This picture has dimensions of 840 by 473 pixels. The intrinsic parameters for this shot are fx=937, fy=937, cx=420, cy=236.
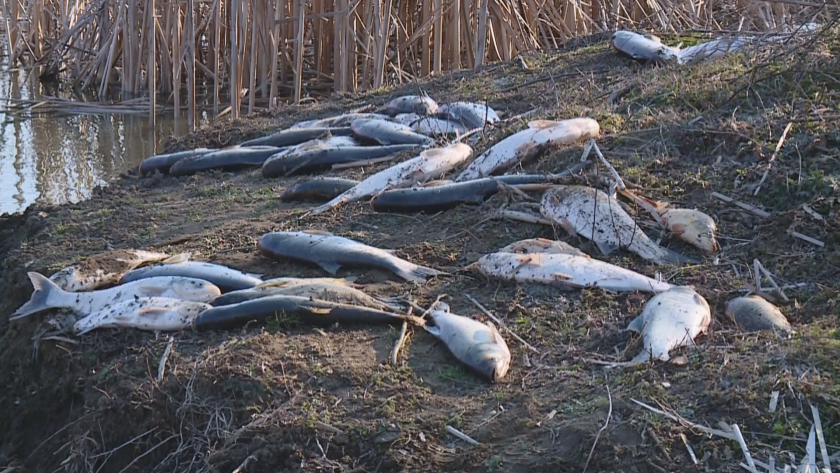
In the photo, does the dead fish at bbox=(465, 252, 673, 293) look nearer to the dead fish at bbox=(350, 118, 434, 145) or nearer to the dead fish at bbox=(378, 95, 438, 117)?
the dead fish at bbox=(350, 118, 434, 145)

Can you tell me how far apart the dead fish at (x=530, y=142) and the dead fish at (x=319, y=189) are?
0.84 metres

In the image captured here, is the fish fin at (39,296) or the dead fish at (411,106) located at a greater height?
the dead fish at (411,106)

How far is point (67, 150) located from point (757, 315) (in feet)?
30.0

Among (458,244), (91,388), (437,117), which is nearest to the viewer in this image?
(91,388)

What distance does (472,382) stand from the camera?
3832mm

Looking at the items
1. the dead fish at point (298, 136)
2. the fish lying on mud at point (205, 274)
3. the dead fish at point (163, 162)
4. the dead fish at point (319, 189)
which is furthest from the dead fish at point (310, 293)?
the dead fish at point (163, 162)

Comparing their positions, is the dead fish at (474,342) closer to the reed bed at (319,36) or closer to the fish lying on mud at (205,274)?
the fish lying on mud at (205,274)

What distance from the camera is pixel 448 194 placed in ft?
18.8

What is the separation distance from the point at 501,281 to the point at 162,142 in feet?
25.0

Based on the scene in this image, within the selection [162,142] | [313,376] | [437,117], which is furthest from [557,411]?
[162,142]

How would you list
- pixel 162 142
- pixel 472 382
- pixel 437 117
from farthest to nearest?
pixel 162 142 < pixel 437 117 < pixel 472 382

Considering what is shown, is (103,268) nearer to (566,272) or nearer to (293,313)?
(293,313)

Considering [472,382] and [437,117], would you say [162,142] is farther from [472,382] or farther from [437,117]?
[472,382]

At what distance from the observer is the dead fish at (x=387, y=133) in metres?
7.55
